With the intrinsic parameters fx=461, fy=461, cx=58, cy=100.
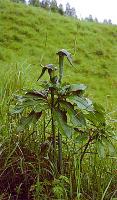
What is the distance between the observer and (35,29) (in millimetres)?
9164

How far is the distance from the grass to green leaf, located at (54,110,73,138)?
0.49 feet

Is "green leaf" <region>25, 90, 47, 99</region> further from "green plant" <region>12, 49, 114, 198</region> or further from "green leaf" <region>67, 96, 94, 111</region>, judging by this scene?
"green leaf" <region>67, 96, 94, 111</region>

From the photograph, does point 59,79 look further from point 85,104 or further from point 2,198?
point 2,198

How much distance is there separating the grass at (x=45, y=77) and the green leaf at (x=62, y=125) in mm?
149

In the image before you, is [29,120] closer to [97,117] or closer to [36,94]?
[36,94]

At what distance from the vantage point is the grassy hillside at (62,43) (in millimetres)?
7590

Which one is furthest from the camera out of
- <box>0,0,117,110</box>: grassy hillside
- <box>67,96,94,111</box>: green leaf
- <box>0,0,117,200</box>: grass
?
<box>0,0,117,110</box>: grassy hillside

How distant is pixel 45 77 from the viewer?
238 inches

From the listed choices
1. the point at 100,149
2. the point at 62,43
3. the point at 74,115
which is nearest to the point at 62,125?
the point at 74,115

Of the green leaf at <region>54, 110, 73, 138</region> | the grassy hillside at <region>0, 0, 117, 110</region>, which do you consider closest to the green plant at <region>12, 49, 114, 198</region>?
the green leaf at <region>54, 110, 73, 138</region>

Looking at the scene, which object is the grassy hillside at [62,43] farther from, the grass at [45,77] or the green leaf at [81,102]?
the green leaf at [81,102]

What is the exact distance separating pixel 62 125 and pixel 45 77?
4649mm

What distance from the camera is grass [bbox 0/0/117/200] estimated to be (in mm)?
1583

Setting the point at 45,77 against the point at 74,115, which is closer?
the point at 74,115
